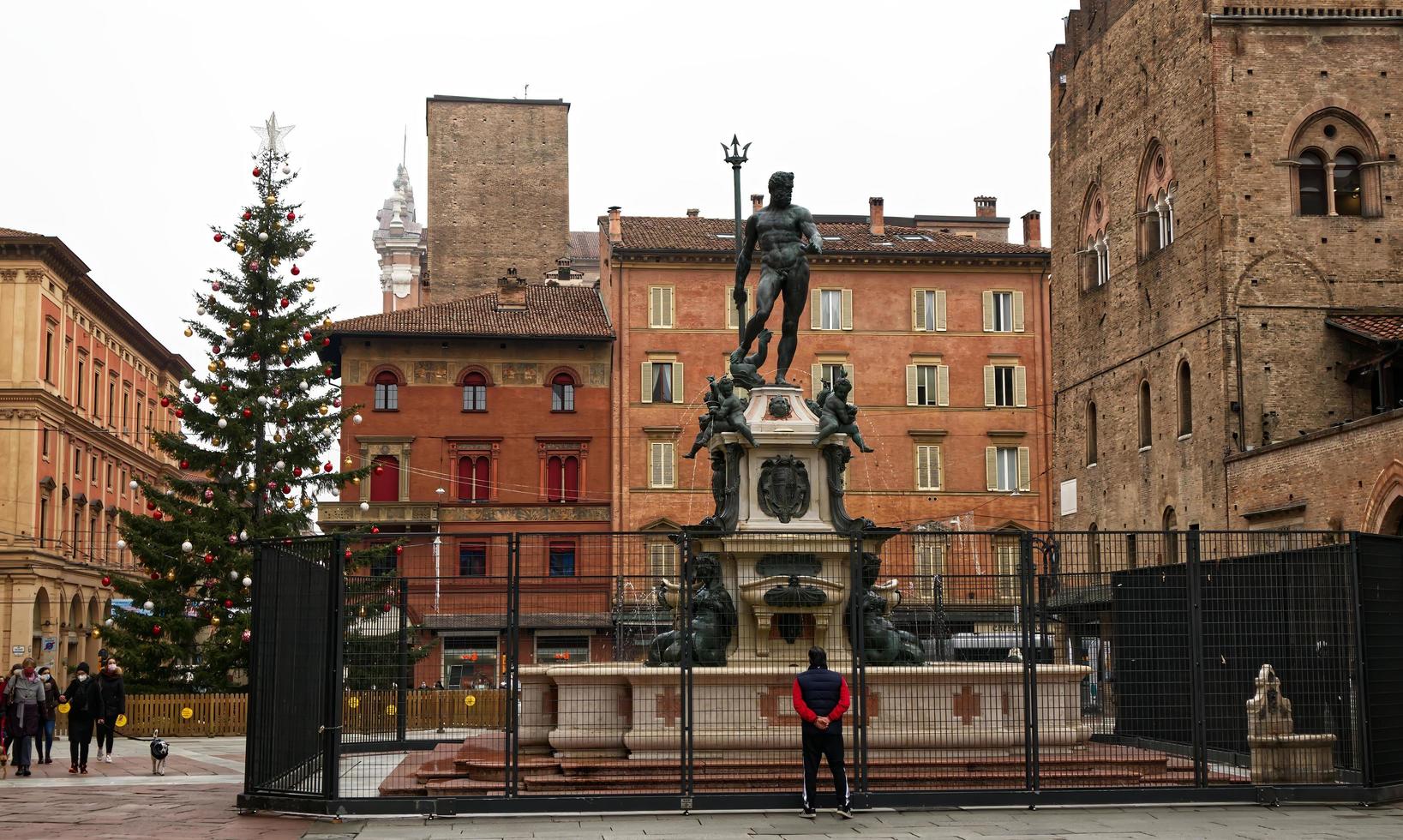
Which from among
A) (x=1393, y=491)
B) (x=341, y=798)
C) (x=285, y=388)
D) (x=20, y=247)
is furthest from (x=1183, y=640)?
(x=20, y=247)

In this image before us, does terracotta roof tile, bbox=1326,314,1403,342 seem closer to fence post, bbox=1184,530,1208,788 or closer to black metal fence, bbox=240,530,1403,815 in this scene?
black metal fence, bbox=240,530,1403,815

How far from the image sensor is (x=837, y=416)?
17.1 metres

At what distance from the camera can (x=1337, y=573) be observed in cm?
1488

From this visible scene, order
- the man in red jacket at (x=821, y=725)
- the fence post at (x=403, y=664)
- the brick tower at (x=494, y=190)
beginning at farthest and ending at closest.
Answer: the brick tower at (x=494, y=190)
the fence post at (x=403, y=664)
the man in red jacket at (x=821, y=725)

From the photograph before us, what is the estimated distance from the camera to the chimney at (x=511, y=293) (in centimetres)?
5781

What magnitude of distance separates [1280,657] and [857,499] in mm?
41739

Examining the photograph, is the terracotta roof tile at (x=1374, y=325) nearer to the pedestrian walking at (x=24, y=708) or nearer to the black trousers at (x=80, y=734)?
the black trousers at (x=80, y=734)

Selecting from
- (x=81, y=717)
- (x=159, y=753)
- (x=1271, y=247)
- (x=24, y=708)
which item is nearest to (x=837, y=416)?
(x=159, y=753)

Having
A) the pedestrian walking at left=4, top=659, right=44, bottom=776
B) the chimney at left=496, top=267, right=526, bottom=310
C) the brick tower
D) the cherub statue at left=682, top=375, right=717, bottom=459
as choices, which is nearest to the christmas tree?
the pedestrian walking at left=4, top=659, right=44, bottom=776

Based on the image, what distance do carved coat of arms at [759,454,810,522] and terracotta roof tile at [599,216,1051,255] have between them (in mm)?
38448

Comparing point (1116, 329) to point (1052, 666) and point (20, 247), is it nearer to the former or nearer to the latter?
point (1052, 666)

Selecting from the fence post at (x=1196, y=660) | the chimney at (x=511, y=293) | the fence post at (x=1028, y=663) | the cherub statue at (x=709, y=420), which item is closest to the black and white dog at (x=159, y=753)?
the cherub statue at (x=709, y=420)

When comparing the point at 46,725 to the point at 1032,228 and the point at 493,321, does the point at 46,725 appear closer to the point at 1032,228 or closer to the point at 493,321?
the point at 493,321

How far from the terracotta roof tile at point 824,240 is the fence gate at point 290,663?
135 feet
